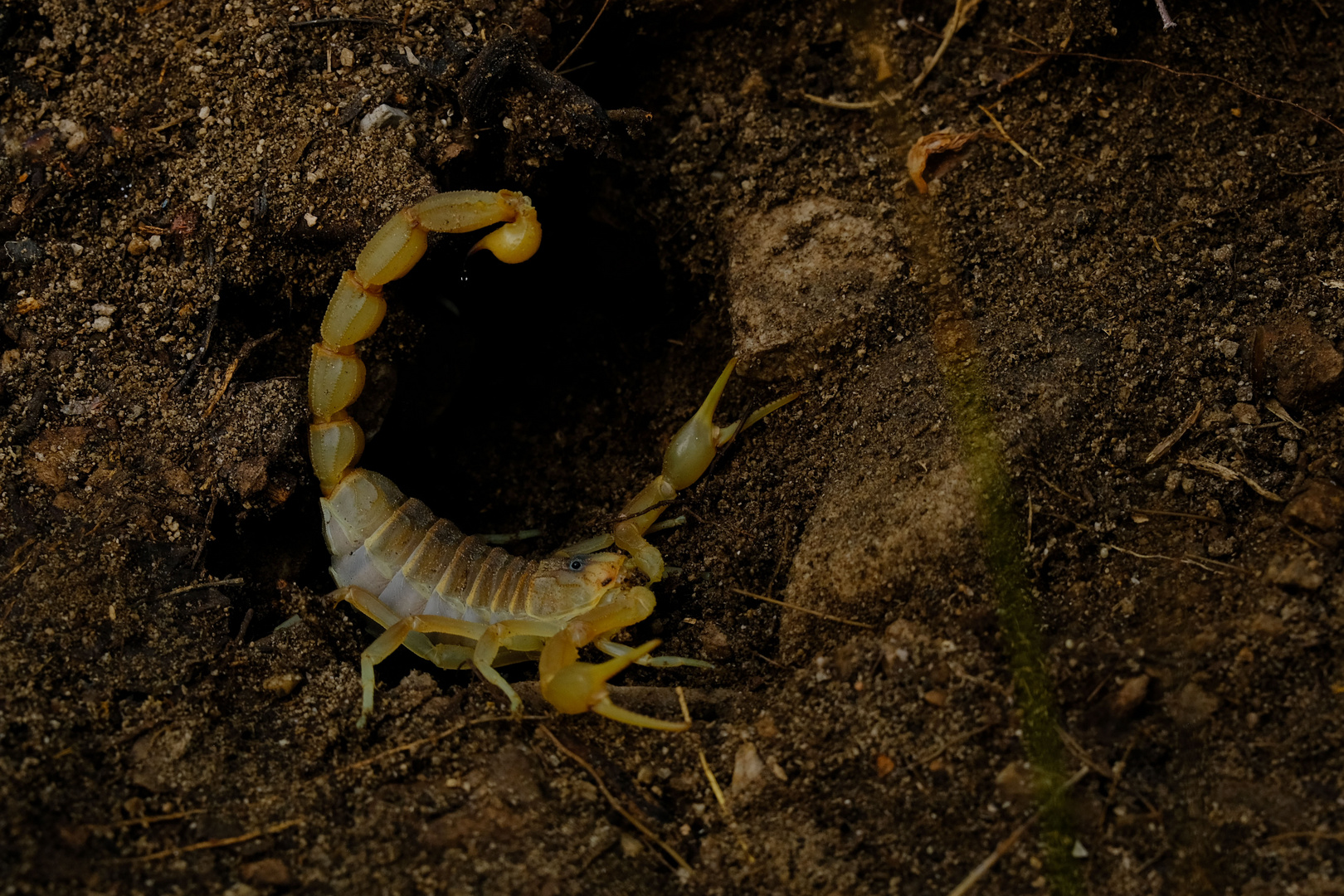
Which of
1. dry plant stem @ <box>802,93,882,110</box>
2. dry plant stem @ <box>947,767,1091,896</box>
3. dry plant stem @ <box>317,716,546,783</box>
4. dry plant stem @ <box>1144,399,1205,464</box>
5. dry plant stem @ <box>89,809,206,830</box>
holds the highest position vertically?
dry plant stem @ <box>802,93,882,110</box>

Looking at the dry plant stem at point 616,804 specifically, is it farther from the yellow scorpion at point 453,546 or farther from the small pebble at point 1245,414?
the small pebble at point 1245,414

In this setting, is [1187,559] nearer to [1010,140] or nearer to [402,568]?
[1010,140]

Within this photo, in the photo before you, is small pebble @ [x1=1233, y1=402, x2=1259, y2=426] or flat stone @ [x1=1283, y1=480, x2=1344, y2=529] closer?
flat stone @ [x1=1283, y1=480, x2=1344, y2=529]

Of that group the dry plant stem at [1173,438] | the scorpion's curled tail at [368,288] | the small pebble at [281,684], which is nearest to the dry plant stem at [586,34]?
the scorpion's curled tail at [368,288]

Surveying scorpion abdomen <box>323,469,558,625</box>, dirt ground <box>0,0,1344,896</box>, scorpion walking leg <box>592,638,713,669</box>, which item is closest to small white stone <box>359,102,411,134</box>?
dirt ground <box>0,0,1344,896</box>

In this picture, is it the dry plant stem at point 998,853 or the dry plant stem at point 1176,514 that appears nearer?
the dry plant stem at point 998,853

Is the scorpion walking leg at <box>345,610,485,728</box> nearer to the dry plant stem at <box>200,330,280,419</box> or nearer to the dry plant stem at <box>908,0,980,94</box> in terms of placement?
the dry plant stem at <box>200,330,280,419</box>

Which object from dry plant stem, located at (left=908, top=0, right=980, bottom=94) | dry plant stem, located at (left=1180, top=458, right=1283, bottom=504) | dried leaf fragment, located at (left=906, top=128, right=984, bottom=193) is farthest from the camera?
dry plant stem, located at (left=908, top=0, right=980, bottom=94)
